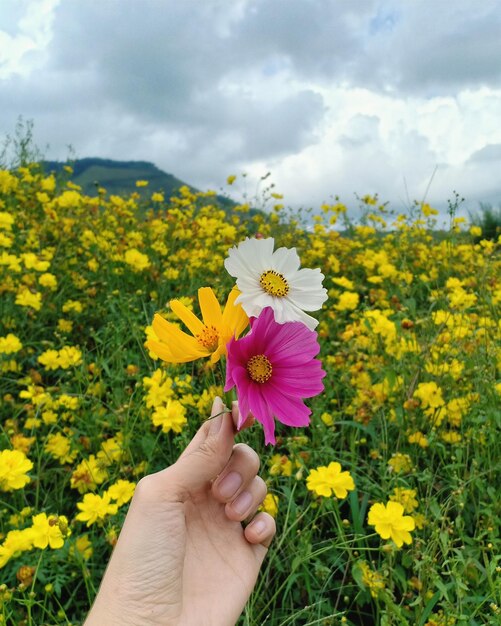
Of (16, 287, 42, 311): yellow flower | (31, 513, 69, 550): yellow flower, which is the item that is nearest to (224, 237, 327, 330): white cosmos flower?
(31, 513, 69, 550): yellow flower

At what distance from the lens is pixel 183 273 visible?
9.36 feet

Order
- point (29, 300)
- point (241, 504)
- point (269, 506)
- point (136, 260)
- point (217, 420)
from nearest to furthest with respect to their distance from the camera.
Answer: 1. point (217, 420)
2. point (241, 504)
3. point (269, 506)
4. point (29, 300)
5. point (136, 260)

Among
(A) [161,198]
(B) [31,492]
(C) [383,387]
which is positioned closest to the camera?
(B) [31,492]

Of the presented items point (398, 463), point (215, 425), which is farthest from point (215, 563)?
point (398, 463)

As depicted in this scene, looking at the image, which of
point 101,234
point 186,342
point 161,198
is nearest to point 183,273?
point 101,234

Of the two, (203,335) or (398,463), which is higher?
(203,335)

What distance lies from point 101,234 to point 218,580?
243 cm

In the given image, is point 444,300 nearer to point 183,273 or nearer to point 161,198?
point 183,273

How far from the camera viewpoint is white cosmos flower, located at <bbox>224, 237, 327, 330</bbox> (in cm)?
67

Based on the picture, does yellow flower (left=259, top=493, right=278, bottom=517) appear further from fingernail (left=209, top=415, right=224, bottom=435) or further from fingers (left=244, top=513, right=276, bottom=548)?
fingernail (left=209, top=415, right=224, bottom=435)

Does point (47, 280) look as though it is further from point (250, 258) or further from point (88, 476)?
point (250, 258)

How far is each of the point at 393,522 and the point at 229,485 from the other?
49 centimetres

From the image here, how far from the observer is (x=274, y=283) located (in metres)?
0.69

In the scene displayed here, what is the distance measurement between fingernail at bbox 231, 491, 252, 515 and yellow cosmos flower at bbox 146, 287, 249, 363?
1.22ft
